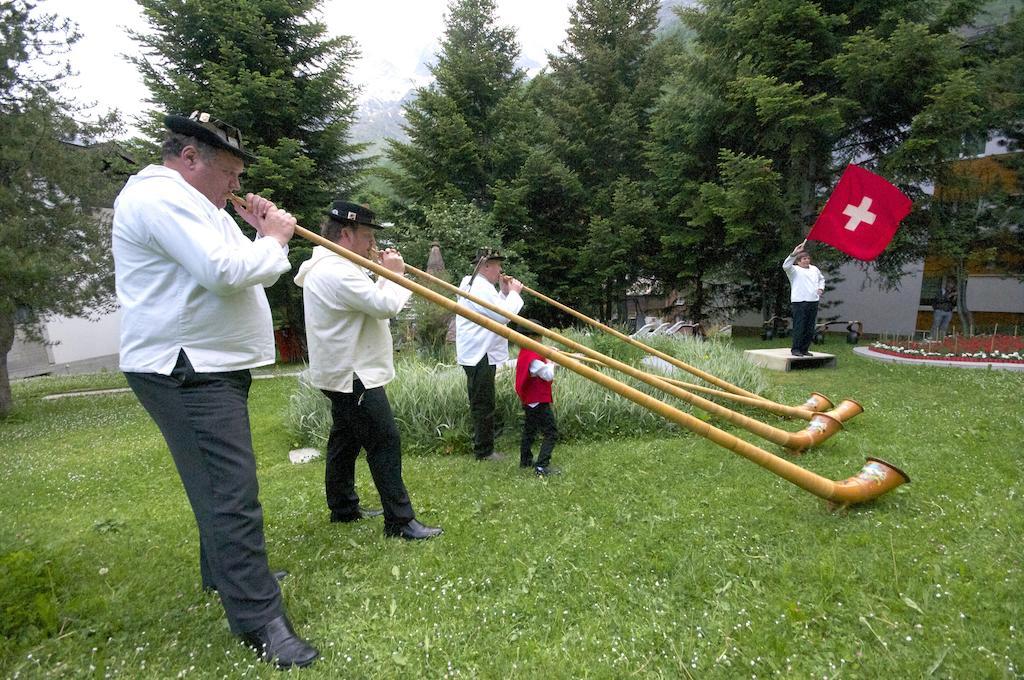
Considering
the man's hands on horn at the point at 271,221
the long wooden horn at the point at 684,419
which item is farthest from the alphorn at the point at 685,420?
the man's hands on horn at the point at 271,221

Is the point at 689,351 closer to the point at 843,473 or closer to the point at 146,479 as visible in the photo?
the point at 843,473

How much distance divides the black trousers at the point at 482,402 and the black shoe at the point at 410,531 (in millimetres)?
1965

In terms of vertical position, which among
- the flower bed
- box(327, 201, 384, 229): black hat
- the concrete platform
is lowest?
the concrete platform

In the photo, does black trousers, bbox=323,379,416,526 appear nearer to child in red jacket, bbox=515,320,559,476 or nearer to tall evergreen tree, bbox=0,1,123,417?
child in red jacket, bbox=515,320,559,476

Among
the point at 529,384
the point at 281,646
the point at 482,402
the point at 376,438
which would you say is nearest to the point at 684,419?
the point at 376,438

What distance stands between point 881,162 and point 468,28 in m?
15.0

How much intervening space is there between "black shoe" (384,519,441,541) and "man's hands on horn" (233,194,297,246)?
195 centimetres

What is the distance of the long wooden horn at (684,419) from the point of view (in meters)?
2.81

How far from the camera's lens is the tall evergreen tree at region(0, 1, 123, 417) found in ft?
28.9

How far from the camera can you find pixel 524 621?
8.27ft

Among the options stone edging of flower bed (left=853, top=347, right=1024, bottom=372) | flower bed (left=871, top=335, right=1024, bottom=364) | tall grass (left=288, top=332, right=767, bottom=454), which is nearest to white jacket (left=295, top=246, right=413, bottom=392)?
tall grass (left=288, top=332, right=767, bottom=454)

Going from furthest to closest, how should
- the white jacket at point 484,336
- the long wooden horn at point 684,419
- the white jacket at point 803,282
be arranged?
the white jacket at point 803,282, the white jacket at point 484,336, the long wooden horn at point 684,419

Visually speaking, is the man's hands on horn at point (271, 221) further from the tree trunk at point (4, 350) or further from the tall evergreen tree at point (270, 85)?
the tall evergreen tree at point (270, 85)

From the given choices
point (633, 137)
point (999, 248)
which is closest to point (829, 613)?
point (999, 248)
